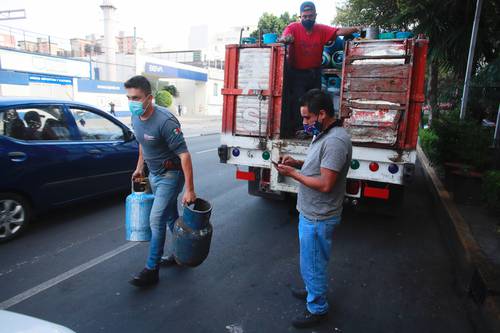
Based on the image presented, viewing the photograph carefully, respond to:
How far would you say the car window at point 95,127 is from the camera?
17.5ft

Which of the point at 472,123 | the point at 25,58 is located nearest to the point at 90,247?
the point at 472,123

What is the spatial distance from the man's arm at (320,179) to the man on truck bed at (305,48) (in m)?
2.67

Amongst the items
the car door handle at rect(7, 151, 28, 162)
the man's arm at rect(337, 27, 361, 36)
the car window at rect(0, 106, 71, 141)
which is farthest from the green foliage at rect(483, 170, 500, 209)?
the car door handle at rect(7, 151, 28, 162)

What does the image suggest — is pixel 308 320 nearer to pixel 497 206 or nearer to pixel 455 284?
pixel 455 284

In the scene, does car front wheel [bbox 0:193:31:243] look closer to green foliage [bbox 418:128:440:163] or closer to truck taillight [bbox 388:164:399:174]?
truck taillight [bbox 388:164:399:174]

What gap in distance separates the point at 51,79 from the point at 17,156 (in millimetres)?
22646

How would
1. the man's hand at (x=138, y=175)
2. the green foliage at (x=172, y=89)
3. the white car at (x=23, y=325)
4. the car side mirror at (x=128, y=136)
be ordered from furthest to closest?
1. the green foliage at (x=172, y=89)
2. the car side mirror at (x=128, y=136)
3. the man's hand at (x=138, y=175)
4. the white car at (x=23, y=325)

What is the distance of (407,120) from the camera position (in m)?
4.21

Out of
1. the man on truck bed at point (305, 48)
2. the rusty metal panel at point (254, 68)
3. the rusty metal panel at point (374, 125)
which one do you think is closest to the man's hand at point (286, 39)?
the man on truck bed at point (305, 48)

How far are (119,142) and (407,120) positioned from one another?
397 centimetres

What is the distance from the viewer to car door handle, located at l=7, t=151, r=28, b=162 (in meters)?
4.30

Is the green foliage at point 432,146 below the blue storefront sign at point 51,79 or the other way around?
below

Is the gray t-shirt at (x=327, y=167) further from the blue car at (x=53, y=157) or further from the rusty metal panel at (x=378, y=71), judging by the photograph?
the blue car at (x=53, y=157)

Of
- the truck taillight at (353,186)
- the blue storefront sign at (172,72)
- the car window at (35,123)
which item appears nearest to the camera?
the car window at (35,123)
